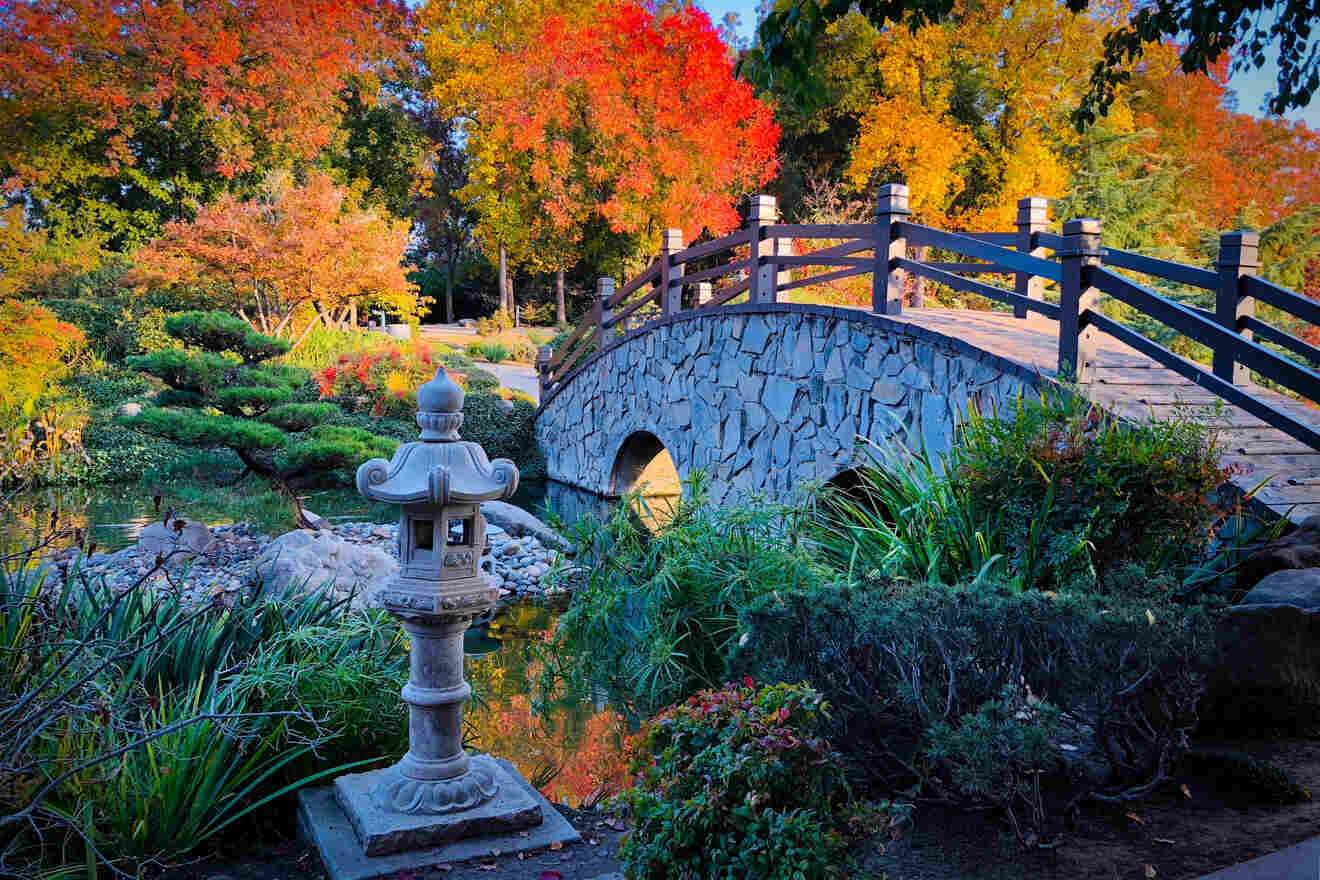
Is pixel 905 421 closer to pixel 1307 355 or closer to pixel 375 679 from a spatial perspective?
pixel 1307 355

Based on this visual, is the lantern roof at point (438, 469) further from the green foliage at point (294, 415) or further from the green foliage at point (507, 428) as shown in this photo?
the green foliage at point (507, 428)

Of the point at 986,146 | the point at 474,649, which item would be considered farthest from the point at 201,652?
the point at 986,146

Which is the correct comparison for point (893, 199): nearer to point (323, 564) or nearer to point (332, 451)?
point (323, 564)

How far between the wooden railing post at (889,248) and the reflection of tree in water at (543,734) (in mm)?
4035

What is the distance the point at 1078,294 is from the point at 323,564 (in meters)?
5.62

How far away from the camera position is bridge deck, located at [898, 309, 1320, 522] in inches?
200

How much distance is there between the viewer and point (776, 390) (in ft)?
33.5

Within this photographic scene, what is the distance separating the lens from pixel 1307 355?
5777mm

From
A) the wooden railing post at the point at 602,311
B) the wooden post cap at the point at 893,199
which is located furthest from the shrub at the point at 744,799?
the wooden railing post at the point at 602,311

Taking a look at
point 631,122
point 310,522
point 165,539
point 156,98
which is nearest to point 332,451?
point 310,522

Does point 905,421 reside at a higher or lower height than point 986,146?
lower

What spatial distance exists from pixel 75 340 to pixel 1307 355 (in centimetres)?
1685

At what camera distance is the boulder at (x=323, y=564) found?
7.54 m

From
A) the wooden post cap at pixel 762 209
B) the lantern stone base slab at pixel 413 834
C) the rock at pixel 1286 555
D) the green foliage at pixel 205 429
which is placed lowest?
the lantern stone base slab at pixel 413 834
